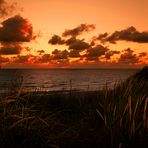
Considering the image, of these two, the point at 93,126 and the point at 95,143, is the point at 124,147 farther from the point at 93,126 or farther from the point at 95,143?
the point at 93,126

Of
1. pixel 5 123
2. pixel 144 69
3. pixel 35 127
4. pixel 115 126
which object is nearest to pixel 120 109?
pixel 115 126

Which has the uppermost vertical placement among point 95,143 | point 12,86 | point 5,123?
point 12,86

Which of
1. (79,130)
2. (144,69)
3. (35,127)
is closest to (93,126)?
(79,130)

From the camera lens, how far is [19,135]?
221 inches

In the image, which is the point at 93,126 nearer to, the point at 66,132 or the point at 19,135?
the point at 66,132

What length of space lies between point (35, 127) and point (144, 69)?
424 inches

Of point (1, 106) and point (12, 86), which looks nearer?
point (1, 106)

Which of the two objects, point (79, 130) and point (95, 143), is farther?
point (79, 130)

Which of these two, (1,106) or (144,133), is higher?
(1,106)

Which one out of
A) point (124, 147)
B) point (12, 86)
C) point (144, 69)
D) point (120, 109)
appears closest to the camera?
point (124, 147)

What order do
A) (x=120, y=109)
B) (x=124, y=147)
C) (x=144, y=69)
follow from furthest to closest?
(x=144, y=69) < (x=120, y=109) < (x=124, y=147)

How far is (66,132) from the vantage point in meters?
6.35

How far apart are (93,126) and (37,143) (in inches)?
69.7

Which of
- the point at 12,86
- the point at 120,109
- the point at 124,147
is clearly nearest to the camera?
the point at 124,147
